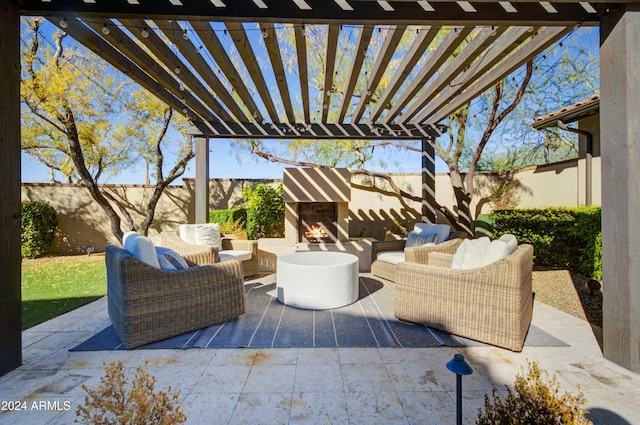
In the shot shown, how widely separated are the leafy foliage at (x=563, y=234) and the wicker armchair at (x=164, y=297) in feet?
16.6

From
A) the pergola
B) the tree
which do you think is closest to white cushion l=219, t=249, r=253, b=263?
the pergola

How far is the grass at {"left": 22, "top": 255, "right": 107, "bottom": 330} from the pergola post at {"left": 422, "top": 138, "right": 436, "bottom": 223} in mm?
6004

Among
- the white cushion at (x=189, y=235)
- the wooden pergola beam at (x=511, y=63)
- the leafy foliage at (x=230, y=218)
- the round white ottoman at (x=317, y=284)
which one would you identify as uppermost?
the wooden pergola beam at (x=511, y=63)

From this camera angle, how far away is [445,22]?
267cm

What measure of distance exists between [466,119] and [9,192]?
8.52 meters

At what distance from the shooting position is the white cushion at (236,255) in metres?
4.72

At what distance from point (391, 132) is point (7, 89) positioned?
520cm

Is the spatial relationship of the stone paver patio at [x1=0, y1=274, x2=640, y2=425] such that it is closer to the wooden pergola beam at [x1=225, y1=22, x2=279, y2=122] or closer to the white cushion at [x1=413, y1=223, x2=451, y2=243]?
the white cushion at [x1=413, y1=223, x2=451, y2=243]

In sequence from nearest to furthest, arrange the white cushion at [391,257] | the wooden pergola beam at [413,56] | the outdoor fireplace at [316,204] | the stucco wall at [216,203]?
1. the wooden pergola beam at [413,56]
2. the white cushion at [391,257]
3. the outdoor fireplace at [316,204]
4. the stucco wall at [216,203]

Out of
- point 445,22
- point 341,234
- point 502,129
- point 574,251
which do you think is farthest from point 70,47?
point 502,129

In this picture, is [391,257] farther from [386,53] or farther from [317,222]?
[386,53]

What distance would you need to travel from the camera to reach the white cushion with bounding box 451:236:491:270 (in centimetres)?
301

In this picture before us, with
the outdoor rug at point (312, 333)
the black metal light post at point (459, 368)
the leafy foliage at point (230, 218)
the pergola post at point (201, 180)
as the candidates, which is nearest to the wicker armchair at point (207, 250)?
the pergola post at point (201, 180)

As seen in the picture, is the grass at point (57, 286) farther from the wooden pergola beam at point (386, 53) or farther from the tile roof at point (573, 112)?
the tile roof at point (573, 112)
